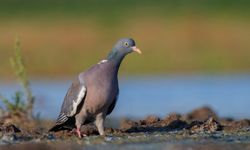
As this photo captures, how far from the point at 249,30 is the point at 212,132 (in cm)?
1813

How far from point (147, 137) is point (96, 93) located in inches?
31.5

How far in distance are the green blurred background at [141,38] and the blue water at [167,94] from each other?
4.62 ft

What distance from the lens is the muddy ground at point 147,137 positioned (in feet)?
36.2

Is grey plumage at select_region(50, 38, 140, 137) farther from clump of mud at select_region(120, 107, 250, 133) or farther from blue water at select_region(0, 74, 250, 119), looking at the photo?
blue water at select_region(0, 74, 250, 119)

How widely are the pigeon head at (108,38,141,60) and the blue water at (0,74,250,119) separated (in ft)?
16.1

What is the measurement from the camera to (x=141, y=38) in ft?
96.1

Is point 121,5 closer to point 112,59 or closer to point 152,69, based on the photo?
point 152,69

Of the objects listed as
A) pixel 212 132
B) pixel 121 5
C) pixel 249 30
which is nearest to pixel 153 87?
pixel 249 30

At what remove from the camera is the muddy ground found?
11047 mm

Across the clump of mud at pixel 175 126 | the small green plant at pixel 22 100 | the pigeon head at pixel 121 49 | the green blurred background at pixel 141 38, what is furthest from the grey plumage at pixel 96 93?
the green blurred background at pixel 141 38

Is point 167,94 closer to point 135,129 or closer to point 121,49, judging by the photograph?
point 135,129

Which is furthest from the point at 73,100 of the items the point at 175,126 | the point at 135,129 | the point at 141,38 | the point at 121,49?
the point at 141,38

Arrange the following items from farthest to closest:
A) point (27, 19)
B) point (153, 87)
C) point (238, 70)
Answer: point (27, 19) → point (238, 70) → point (153, 87)

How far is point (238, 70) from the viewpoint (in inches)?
1047
